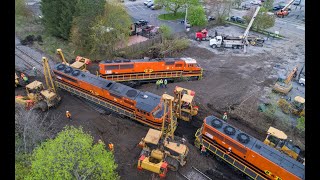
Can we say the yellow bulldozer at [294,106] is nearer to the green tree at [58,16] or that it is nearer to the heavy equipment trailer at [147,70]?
the heavy equipment trailer at [147,70]

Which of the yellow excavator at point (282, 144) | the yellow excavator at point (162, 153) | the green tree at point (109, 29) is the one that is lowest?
the yellow excavator at point (162, 153)

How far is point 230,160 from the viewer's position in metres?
25.9

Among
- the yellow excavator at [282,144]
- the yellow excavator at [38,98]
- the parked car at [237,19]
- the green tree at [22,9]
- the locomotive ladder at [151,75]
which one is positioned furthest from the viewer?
the parked car at [237,19]

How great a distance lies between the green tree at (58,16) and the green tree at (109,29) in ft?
20.6

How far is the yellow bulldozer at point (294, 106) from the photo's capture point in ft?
111

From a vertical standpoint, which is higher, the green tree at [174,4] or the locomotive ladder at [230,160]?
the green tree at [174,4]

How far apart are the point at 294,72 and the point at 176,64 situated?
19.1 m

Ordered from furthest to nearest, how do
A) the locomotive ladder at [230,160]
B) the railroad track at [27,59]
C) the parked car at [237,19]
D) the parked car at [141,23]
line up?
1. the parked car at [237,19]
2. the parked car at [141,23]
3. the railroad track at [27,59]
4. the locomotive ladder at [230,160]

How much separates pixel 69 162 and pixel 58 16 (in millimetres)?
36525

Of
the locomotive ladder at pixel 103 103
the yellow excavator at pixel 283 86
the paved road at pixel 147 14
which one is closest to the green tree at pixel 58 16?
the locomotive ladder at pixel 103 103

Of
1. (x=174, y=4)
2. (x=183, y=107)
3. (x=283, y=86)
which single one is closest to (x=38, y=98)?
(x=183, y=107)

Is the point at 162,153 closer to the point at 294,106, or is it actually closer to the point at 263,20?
the point at 294,106

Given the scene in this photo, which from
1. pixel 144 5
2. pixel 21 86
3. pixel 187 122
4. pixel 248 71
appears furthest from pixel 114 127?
pixel 144 5

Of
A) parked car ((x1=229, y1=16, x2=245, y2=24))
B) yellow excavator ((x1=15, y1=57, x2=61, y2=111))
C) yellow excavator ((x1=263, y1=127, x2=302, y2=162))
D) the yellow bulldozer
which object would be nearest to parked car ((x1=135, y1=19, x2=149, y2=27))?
parked car ((x1=229, y1=16, x2=245, y2=24))
